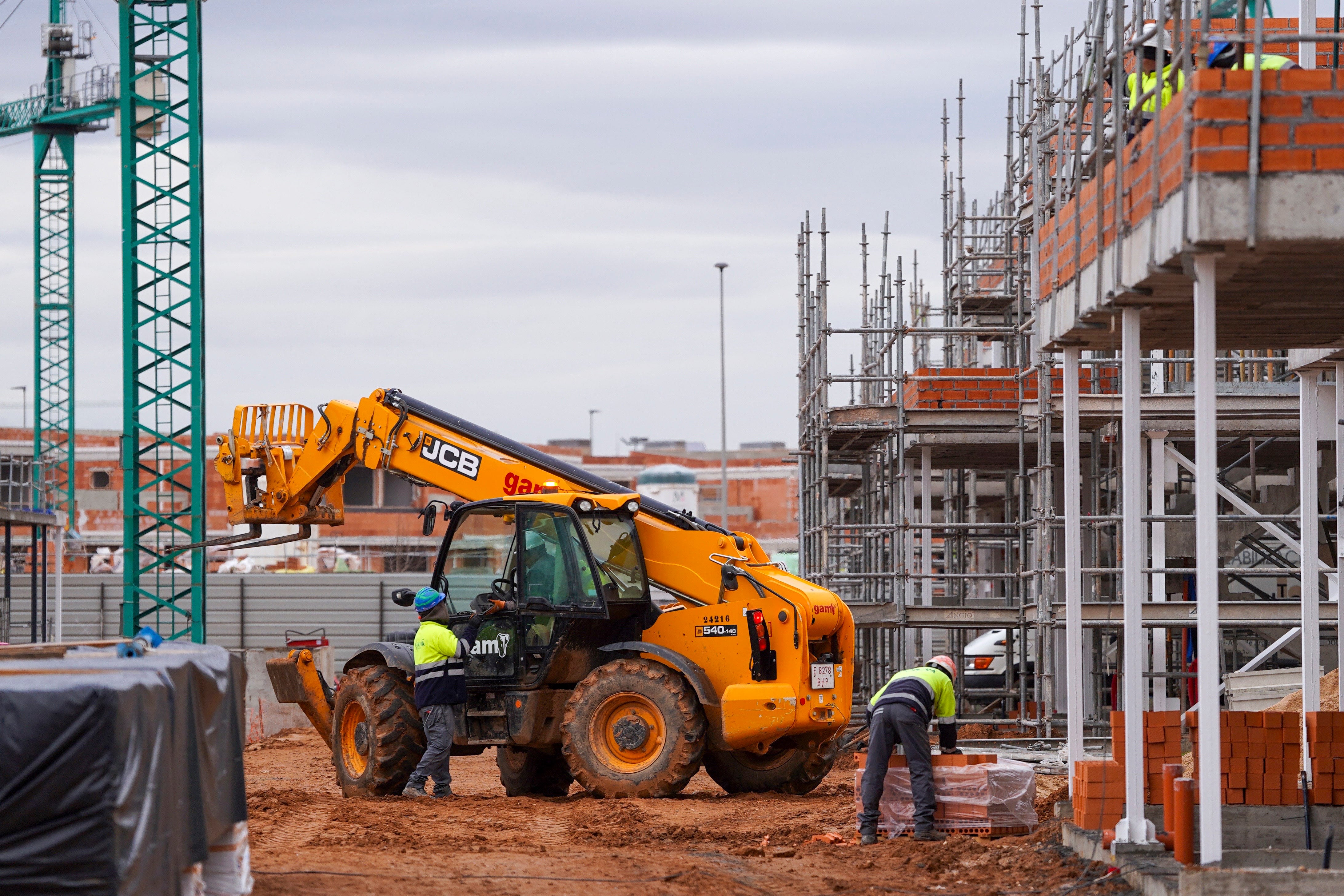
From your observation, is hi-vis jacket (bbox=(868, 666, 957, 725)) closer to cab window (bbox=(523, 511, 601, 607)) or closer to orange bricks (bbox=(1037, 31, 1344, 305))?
cab window (bbox=(523, 511, 601, 607))

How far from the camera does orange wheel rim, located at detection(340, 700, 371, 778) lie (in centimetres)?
1477

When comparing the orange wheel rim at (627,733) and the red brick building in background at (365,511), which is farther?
the red brick building in background at (365,511)

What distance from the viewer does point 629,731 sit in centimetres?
1395

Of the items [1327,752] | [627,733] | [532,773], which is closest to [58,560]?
[532,773]

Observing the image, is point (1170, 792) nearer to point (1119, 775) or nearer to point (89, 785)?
point (1119, 775)

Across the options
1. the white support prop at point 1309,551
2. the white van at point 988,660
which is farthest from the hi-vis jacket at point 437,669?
the white van at point 988,660

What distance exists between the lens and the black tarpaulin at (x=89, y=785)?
5.80 metres

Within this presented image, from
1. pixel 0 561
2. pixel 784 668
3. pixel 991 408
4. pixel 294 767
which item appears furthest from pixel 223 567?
pixel 784 668

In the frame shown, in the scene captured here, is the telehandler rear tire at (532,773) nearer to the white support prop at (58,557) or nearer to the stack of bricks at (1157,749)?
the stack of bricks at (1157,749)

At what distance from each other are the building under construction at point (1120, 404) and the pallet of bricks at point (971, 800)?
2.56 feet

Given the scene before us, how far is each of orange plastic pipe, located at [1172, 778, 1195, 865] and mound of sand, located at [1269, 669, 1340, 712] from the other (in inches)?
242

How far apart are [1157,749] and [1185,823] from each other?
1.89 meters

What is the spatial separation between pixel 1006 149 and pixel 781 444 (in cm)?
9092

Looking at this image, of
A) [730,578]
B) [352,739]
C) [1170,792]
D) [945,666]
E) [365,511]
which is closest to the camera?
[1170,792]
